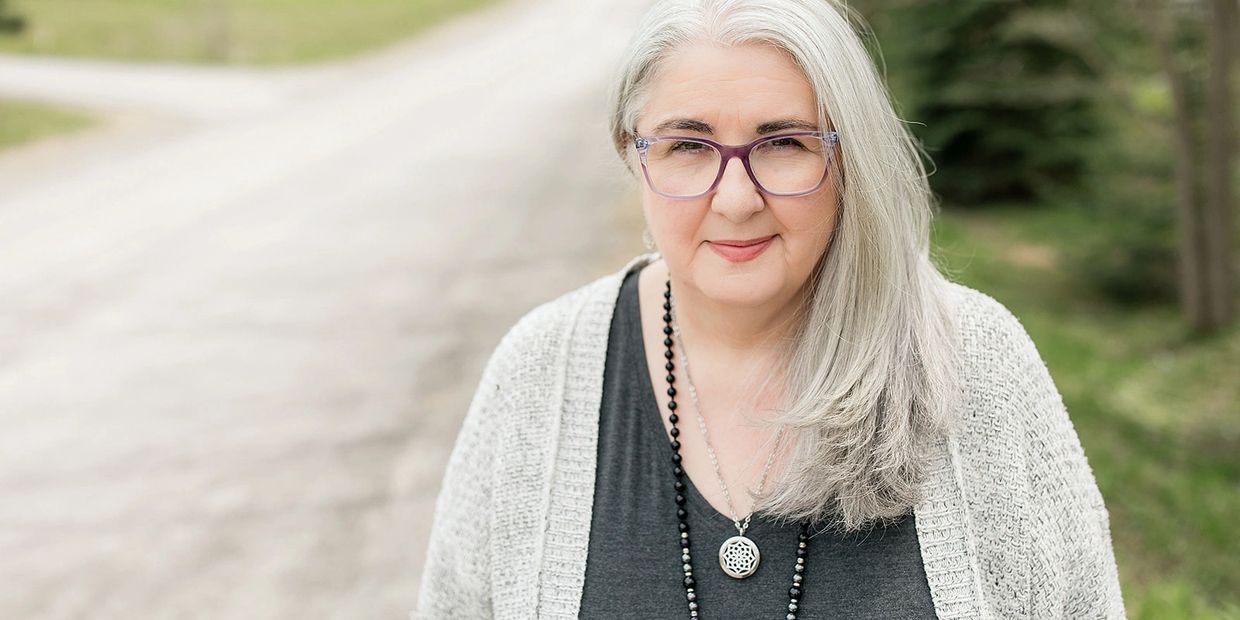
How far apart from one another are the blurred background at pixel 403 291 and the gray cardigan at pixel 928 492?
1.69 ft

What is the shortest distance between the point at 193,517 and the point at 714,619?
3.69 metres

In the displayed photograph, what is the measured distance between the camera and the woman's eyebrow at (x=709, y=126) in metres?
1.71

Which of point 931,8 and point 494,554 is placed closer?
point 494,554

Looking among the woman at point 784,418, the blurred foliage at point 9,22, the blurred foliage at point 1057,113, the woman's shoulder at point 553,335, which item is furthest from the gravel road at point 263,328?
the blurred foliage at point 9,22

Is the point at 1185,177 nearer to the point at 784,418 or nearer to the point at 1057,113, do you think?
the point at 1057,113

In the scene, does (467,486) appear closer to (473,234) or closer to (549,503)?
(549,503)

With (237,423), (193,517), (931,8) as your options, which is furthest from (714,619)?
(931,8)

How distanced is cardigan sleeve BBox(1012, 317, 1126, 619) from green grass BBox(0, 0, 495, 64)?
22.7 meters

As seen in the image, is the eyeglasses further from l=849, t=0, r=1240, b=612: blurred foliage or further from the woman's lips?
l=849, t=0, r=1240, b=612: blurred foliage

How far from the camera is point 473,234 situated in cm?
972

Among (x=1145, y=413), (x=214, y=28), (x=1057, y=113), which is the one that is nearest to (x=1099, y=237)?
(x=1145, y=413)

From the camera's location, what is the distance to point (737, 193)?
68.2 inches

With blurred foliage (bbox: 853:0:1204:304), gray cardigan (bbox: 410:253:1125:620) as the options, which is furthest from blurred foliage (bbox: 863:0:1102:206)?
gray cardigan (bbox: 410:253:1125:620)

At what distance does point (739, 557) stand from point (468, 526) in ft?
1.56
